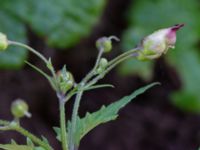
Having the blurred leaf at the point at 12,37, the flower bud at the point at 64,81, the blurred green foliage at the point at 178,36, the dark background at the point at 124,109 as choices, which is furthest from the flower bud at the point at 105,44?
the dark background at the point at 124,109

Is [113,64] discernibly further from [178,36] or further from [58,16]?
[178,36]

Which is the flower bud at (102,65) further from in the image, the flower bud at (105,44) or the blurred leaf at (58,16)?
the blurred leaf at (58,16)

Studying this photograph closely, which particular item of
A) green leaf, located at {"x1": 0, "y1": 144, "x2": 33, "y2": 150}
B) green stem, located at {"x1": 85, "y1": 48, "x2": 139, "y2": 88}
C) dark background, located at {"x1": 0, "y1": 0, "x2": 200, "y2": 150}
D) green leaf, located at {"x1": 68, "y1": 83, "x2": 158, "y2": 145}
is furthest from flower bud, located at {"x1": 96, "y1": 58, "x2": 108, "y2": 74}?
dark background, located at {"x1": 0, "y1": 0, "x2": 200, "y2": 150}

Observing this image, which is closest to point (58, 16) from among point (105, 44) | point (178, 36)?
point (178, 36)

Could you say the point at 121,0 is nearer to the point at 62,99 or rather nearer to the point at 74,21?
the point at 74,21

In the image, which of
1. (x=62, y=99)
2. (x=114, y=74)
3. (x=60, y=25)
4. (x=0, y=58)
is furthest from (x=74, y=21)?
(x=62, y=99)

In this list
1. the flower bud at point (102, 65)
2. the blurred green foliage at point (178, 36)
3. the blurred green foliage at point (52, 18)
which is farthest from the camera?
the blurred green foliage at point (178, 36)

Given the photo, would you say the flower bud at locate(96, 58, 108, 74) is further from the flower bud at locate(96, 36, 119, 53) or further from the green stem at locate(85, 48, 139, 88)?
the flower bud at locate(96, 36, 119, 53)
